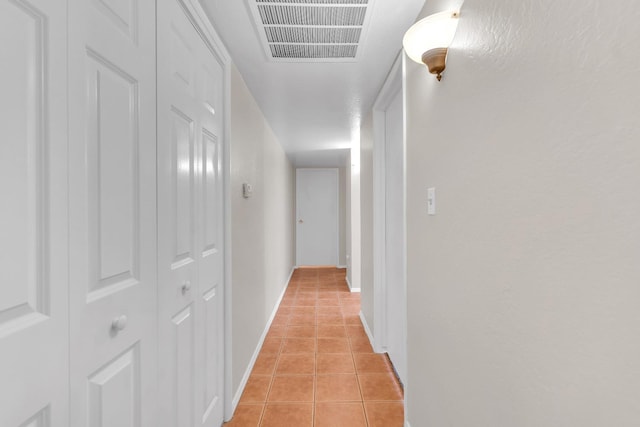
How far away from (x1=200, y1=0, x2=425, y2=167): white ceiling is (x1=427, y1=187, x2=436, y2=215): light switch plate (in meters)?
0.83

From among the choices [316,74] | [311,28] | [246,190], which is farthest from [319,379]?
[311,28]

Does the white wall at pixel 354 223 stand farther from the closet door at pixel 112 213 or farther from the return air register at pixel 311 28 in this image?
the closet door at pixel 112 213

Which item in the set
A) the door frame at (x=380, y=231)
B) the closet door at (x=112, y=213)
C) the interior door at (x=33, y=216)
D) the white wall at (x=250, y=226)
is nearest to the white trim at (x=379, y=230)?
the door frame at (x=380, y=231)

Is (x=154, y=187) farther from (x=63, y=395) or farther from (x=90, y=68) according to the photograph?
(x=63, y=395)

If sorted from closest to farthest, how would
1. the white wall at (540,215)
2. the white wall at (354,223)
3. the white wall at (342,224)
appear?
the white wall at (540,215)
the white wall at (354,223)
the white wall at (342,224)

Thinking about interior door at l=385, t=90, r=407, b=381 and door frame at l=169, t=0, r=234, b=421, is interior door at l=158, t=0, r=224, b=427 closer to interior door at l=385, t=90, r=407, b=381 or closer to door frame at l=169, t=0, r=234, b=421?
door frame at l=169, t=0, r=234, b=421

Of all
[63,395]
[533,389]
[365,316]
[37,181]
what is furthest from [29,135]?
[365,316]

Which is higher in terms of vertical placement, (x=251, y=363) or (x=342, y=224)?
(x=342, y=224)

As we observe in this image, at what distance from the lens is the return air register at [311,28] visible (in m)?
1.36

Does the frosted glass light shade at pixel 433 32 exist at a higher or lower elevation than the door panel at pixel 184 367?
higher

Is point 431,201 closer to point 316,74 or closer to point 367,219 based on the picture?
point 316,74

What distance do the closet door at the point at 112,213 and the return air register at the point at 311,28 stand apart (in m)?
0.57

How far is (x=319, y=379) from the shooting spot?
2.22 m

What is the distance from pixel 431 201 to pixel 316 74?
4.02 ft
